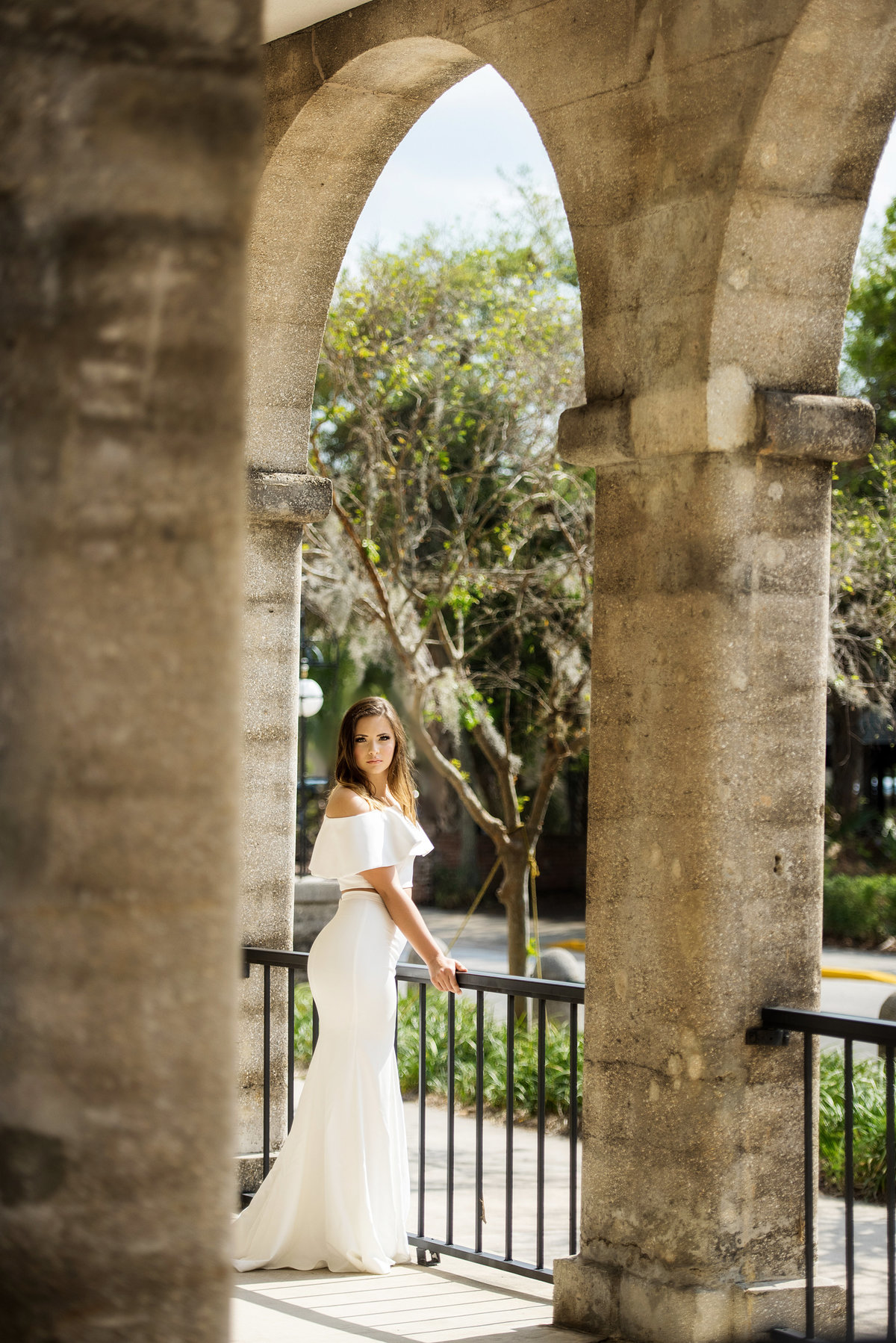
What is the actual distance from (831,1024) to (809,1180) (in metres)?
0.55

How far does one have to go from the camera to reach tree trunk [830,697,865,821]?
67.0 feet

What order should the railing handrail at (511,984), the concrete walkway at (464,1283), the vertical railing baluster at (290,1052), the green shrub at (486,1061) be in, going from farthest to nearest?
the green shrub at (486,1061)
the vertical railing baluster at (290,1052)
the railing handrail at (511,984)
the concrete walkway at (464,1283)

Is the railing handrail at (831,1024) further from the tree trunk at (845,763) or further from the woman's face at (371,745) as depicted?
the tree trunk at (845,763)

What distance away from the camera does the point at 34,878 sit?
4.36 feet

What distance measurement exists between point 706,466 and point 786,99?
0.93 metres

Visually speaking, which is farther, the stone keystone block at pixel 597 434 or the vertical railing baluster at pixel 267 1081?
the vertical railing baluster at pixel 267 1081

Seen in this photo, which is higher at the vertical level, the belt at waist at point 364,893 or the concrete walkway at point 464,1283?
the belt at waist at point 364,893

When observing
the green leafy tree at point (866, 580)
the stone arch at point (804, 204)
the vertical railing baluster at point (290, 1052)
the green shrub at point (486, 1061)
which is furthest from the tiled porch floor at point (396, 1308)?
the green leafy tree at point (866, 580)

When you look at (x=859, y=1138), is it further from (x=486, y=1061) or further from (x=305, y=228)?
(x=305, y=228)

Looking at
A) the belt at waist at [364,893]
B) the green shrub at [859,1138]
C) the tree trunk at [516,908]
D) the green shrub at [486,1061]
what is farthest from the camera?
the tree trunk at [516,908]

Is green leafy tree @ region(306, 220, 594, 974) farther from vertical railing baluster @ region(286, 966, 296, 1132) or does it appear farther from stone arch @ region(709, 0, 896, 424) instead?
stone arch @ region(709, 0, 896, 424)

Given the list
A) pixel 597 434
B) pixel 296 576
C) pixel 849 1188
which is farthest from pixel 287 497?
pixel 849 1188

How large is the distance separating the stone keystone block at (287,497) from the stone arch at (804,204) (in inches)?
85.1

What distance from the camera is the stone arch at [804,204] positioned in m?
3.53
